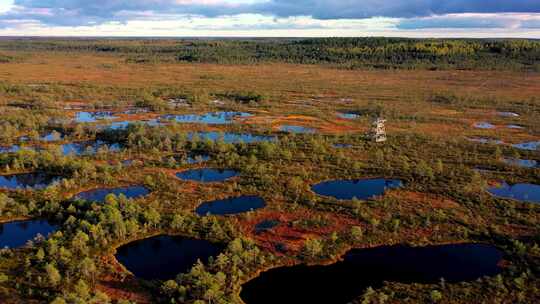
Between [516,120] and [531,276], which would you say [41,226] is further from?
[516,120]

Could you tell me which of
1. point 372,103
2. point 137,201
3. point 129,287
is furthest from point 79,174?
point 372,103

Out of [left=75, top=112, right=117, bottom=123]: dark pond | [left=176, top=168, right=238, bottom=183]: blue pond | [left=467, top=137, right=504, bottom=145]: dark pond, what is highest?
[left=75, top=112, right=117, bottom=123]: dark pond

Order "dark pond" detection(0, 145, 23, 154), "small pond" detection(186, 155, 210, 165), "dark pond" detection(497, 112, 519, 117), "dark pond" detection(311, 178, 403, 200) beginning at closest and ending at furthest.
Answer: "dark pond" detection(311, 178, 403, 200), "small pond" detection(186, 155, 210, 165), "dark pond" detection(0, 145, 23, 154), "dark pond" detection(497, 112, 519, 117)

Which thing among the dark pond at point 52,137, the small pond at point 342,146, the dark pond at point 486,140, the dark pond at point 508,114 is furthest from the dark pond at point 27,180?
the dark pond at point 508,114

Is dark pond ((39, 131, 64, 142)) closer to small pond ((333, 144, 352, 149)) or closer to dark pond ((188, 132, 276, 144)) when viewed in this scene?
dark pond ((188, 132, 276, 144))

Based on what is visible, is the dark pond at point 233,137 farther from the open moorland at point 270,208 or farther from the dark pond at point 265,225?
the dark pond at point 265,225

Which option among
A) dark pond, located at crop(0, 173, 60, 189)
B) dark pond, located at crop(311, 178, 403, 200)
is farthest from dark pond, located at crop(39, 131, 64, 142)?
dark pond, located at crop(311, 178, 403, 200)
